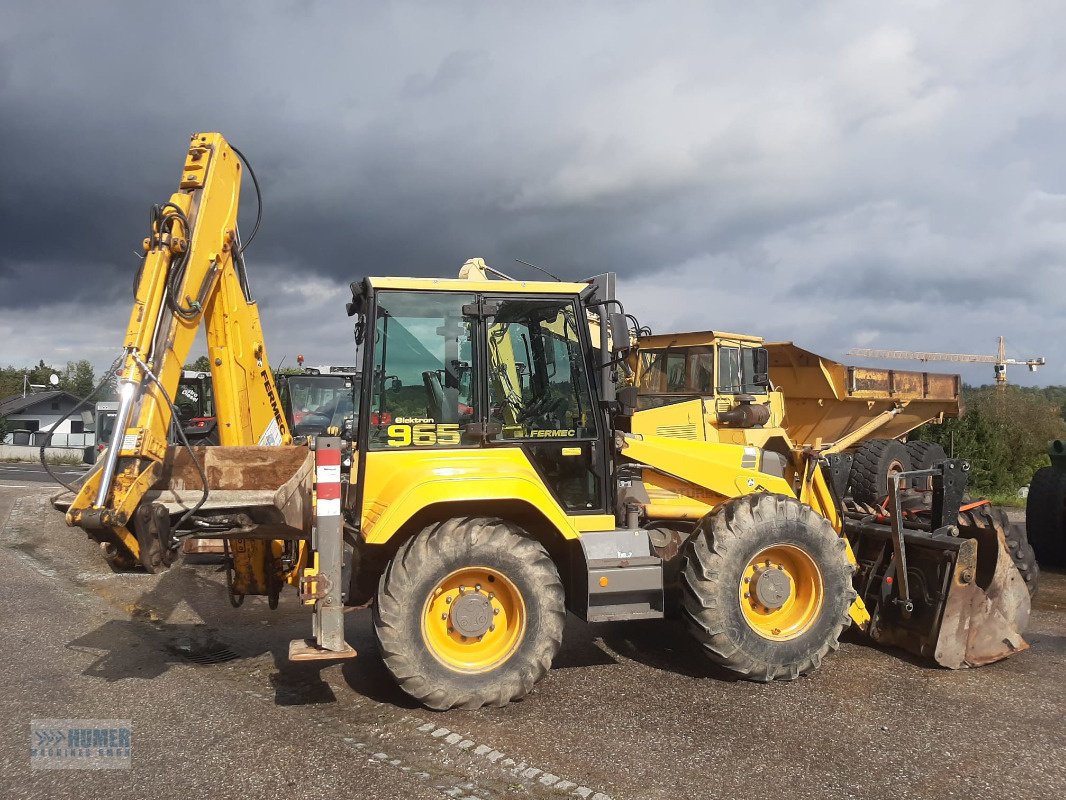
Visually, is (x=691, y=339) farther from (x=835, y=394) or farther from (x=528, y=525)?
(x=528, y=525)

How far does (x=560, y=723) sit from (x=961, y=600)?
2.99 m

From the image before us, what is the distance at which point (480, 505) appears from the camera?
490 centimetres

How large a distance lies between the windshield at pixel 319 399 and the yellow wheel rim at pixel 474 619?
7.72 metres

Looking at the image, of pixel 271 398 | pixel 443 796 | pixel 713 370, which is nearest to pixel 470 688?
pixel 443 796

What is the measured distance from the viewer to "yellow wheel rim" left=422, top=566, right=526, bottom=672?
186 inches

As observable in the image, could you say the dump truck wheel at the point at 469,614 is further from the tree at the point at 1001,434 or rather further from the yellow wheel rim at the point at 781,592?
the tree at the point at 1001,434

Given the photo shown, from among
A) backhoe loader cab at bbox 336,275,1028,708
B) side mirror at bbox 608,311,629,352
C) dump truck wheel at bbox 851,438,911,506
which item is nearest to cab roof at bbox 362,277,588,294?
backhoe loader cab at bbox 336,275,1028,708

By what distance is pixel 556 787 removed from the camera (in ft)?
12.2

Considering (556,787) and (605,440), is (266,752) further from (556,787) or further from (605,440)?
(605,440)

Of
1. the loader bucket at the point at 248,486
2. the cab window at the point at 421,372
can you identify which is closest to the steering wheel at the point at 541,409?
the cab window at the point at 421,372

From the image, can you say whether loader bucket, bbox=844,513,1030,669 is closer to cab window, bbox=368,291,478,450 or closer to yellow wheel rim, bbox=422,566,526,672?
yellow wheel rim, bbox=422,566,526,672

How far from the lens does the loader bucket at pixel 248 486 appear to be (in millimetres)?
4543

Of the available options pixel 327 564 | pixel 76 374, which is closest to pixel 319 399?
pixel 327 564

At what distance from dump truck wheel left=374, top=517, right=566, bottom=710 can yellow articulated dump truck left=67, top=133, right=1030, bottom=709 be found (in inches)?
0.5
